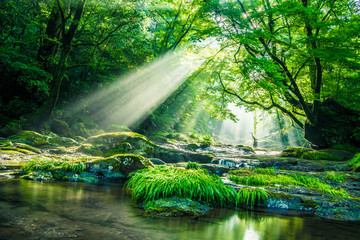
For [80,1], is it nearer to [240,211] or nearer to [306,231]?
[240,211]

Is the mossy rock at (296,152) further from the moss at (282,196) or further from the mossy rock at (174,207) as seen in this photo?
the mossy rock at (174,207)

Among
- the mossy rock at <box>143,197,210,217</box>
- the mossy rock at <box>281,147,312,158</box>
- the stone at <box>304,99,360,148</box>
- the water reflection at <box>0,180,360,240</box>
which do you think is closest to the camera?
the water reflection at <box>0,180,360,240</box>

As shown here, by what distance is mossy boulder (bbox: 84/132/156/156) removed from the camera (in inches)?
398

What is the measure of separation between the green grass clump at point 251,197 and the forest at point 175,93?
0.03 m

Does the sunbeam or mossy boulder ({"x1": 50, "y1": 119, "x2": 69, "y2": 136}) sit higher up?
the sunbeam

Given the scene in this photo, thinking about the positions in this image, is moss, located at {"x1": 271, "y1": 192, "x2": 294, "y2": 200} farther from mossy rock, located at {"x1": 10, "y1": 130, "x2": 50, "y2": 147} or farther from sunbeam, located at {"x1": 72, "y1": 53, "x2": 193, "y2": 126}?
Result: sunbeam, located at {"x1": 72, "y1": 53, "x2": 193, "y2": 126}

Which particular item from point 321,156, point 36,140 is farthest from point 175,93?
point 36,140

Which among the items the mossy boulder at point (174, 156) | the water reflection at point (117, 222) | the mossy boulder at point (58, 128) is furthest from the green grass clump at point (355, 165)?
the mossy boulder at point (58, 128)

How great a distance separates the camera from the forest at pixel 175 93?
470cm

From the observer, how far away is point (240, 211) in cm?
411

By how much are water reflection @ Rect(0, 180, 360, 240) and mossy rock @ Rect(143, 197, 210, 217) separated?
0.20 metres

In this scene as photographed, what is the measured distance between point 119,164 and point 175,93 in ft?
73.5

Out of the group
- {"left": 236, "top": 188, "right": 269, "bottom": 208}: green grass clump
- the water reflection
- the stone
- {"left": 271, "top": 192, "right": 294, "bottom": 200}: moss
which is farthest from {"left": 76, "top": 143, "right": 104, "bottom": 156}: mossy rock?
the stone

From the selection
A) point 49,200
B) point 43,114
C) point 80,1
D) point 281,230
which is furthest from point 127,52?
point 281,230
